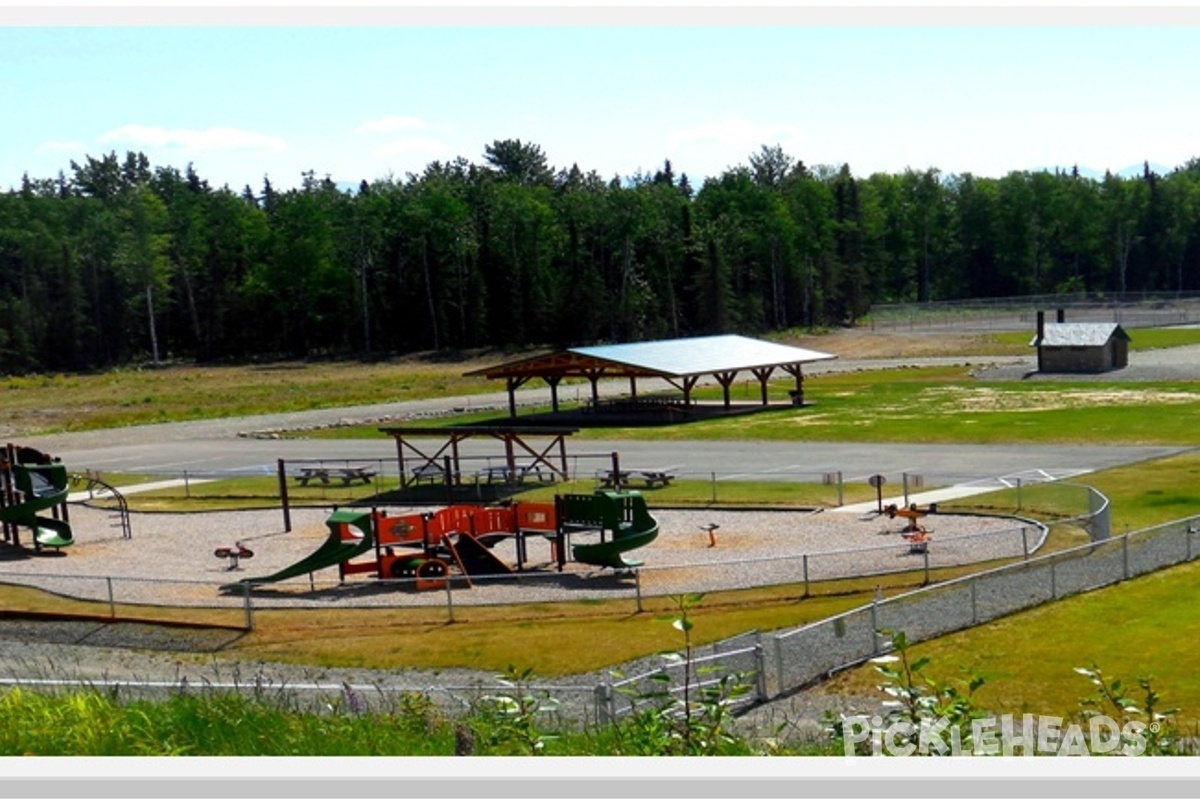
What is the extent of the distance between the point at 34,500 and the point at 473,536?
1458 cm

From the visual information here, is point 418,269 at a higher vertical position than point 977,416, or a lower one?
higher

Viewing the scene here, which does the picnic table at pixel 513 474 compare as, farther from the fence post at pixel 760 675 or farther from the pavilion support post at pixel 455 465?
the fence post at pixel 760 675

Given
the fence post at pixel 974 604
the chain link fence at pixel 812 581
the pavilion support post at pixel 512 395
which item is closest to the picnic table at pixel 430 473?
the chain link fence at pixel 812 581

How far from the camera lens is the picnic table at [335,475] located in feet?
159

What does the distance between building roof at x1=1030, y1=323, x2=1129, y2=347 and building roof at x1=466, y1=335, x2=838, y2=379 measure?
15.8 metres

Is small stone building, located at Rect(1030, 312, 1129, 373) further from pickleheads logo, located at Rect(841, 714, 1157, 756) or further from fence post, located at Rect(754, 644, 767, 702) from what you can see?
pickleheads logo, located at Rect(841, 714, 1157, 756)

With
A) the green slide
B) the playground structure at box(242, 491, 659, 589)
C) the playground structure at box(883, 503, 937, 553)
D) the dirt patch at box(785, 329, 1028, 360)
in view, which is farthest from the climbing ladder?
the dirt patch at box(785, 329, 1028, 360)

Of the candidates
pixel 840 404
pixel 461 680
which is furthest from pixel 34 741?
pixel 840 404

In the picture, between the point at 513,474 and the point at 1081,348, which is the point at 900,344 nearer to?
the point at 1081,348

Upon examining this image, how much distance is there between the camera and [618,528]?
105ft

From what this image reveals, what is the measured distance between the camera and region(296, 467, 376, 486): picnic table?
48406 mm

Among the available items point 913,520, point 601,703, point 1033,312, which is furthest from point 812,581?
point 1033,312

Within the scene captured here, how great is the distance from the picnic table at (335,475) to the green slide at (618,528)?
18027 millimetres

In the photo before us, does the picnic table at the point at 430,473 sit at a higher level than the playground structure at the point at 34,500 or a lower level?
lower
